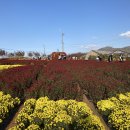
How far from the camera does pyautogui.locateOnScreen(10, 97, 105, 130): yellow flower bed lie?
23.6ft

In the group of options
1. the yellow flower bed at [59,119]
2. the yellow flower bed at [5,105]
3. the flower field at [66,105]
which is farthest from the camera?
the yellow flower bed at [5,105]

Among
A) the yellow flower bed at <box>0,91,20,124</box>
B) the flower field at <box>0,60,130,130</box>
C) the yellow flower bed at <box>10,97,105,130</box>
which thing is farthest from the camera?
the yellow flower bed at <box>0,91,20,124</box>

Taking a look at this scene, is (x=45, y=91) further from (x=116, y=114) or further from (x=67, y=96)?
(x=116, y=114)

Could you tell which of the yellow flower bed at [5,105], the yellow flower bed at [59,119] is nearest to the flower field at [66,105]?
the yellow flower bed at [59,119]

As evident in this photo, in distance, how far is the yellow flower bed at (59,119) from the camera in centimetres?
720

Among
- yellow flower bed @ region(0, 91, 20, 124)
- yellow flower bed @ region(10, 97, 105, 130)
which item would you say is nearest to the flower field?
yellow flower bed @ region(10, 97, 105, 130)

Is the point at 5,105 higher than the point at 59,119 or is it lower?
lower

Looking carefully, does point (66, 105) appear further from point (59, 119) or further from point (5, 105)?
point (5, 105)

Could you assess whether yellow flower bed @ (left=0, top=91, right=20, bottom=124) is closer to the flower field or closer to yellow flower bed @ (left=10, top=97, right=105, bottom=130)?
the flower field

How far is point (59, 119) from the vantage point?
7.16m

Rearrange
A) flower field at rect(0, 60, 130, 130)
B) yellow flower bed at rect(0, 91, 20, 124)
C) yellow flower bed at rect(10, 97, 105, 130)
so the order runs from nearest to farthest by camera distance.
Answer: yellow flower bed at rect(10, 97, 105, 130) < flower field at rect(0, 60, 130, 130) < yellow flower bed at rect(0, 91, 20, 124)

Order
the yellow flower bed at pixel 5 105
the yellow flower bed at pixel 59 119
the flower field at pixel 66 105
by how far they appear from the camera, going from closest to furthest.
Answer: the yellow flower bed at pixel 59 119, the flower field at pixel 66 105, the yellow flower bed at pixel 5 105

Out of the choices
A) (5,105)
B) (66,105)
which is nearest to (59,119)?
(66,105)

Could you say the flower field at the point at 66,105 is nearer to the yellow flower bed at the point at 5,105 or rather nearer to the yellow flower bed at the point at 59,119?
the yellow flower bed at the point at 59,119
